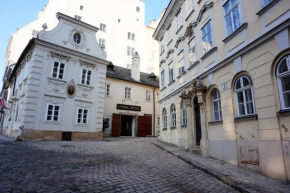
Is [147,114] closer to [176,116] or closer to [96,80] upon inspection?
[96,80]

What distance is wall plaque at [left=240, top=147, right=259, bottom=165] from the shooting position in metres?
6.66

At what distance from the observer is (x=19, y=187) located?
4.29m

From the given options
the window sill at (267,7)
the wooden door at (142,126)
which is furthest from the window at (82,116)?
the window sill at (267,7)

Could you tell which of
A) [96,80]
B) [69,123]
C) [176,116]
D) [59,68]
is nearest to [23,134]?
[69,123]

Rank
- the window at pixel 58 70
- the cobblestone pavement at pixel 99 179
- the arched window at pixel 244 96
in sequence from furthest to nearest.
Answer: the window at pixel 58 70 < the arched window at pixel 244 96 < the cobblestone pavement at pixel 99 179

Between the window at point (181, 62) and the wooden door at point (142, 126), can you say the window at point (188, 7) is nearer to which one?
the window at point (181, 62)

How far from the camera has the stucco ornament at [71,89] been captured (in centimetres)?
1678

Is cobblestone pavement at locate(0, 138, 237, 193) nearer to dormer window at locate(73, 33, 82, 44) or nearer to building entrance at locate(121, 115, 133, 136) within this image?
dormer window at locate(73, 33, 82, 44)

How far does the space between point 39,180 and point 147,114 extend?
21.1 metres

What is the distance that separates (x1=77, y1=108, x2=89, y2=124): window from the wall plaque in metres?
13.7

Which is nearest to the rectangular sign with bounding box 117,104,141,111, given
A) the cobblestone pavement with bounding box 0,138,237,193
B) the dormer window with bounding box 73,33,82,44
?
the dormer window with bounding box 73,33,82,44

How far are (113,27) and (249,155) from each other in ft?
112

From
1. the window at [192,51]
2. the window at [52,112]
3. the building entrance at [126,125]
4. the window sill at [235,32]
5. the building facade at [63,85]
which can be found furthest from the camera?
the building entrance at [126,125]

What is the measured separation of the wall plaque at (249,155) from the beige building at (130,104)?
16.8 meters
